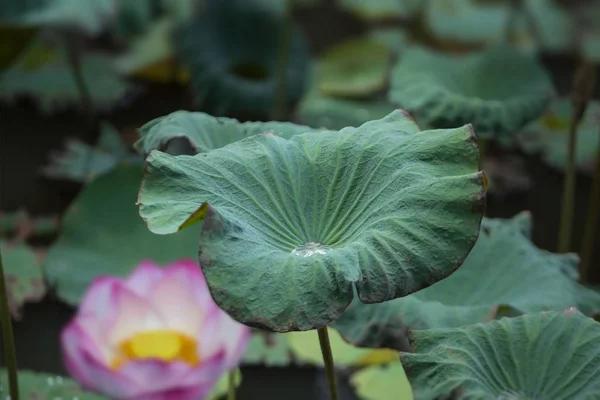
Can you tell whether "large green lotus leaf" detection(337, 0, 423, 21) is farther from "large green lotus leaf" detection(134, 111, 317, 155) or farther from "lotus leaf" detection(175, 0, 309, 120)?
"large green lotus leaf" detection(134, 111, 317, 155)

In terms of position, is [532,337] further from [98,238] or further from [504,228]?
[98,238]

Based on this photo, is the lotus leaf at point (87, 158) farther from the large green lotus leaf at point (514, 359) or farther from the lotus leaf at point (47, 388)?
the large green lotus leaf at point (514, 359)

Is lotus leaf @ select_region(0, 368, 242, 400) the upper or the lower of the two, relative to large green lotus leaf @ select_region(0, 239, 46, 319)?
upper

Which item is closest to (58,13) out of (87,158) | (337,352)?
(87,158)

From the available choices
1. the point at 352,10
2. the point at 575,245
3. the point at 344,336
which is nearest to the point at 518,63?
the point at 575,245

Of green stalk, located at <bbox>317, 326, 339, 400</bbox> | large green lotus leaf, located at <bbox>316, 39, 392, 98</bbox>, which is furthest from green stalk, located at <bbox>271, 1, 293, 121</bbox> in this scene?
green stalk, located at <bbox>317, 326, 339, 400</bbox>

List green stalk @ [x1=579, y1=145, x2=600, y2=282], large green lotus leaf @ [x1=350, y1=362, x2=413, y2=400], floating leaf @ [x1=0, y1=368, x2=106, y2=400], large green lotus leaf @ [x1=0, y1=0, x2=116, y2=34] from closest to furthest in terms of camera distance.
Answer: floating leaf @ [x1=0, y1=368, x2=106, y2=400]
large green lotus leaf @ [x1=350, y1=362, x2=413, y2=400]
green stalk @ [x1=579, y1=145, x2=600, y2=282]
large green lotus leaf @ [x1=0, y1=0, x2=116, y2=34]
